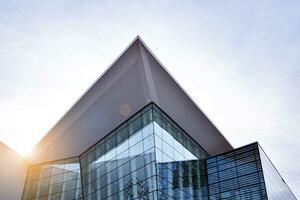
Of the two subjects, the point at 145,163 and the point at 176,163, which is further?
the point at 176,163

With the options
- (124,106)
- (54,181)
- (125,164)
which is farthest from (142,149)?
(54,181)

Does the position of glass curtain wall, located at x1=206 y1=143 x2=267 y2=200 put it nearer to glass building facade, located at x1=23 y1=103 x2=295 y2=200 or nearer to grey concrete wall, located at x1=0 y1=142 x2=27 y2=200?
glass building facade, located at x1=23 y1=103 x2=295 y2=200

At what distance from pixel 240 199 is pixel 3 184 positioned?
19660 millimetres

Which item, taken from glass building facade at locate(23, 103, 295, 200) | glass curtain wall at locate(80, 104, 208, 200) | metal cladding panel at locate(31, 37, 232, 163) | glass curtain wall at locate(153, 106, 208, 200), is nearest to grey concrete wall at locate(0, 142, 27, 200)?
glass building facade at locate(23, 103, 295, 200)

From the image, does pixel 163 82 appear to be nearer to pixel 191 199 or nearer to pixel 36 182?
pixel 191 199

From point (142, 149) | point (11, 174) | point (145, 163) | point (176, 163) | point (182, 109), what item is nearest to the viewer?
point (145, 163)

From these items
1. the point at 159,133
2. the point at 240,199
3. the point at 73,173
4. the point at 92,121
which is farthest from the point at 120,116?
the point at 240,199

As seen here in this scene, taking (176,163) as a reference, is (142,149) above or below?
above

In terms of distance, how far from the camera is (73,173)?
3108 cm

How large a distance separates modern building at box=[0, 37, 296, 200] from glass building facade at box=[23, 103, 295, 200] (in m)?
0.06

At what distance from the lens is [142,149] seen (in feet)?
76.1

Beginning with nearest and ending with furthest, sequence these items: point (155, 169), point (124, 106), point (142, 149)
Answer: point (155, 169) → point (142, 149) → point (124, 106)

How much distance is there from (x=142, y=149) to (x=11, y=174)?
15.2 m

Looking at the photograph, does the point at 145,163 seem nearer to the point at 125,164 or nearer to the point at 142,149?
the point at 142,149
